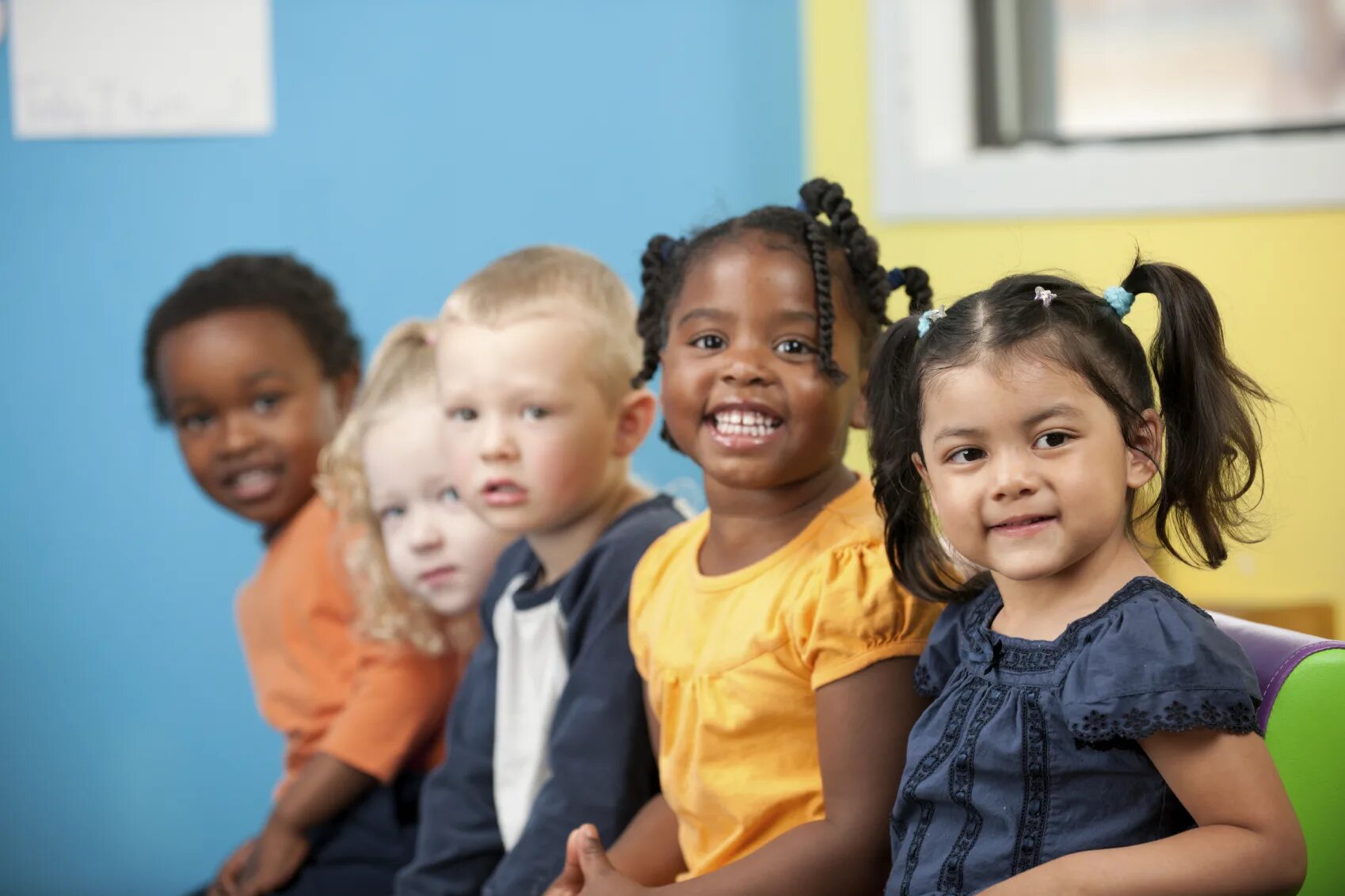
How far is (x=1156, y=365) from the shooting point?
3.43 feet

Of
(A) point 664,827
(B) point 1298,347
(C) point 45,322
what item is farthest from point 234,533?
(B) point 1298,347

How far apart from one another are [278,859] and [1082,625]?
1.26 meters

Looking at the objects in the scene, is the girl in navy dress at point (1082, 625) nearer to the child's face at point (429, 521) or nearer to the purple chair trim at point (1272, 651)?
the purple chair trim at point (1272, 651)

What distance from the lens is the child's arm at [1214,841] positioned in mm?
861

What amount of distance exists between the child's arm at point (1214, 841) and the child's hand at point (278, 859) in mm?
1215

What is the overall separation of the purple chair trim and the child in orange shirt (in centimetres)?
111

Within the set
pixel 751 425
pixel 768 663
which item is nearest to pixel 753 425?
pixel 751 425

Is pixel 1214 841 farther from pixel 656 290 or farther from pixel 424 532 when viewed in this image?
pixel 424 532

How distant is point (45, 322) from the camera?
238cm

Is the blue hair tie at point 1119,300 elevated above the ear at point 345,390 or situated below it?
above

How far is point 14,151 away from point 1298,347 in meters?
2.07

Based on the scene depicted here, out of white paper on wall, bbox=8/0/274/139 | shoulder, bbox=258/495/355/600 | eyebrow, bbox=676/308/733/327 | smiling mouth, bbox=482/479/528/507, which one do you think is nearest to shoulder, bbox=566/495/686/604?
smiling mouth, bbox=482/479/528/507

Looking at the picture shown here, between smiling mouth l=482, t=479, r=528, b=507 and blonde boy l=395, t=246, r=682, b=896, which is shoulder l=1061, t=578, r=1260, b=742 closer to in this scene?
blonde boy l=395, t=246, r=682, b=896

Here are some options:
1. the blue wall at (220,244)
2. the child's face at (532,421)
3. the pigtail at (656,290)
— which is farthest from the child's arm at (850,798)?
the blue wall at (220,244)
